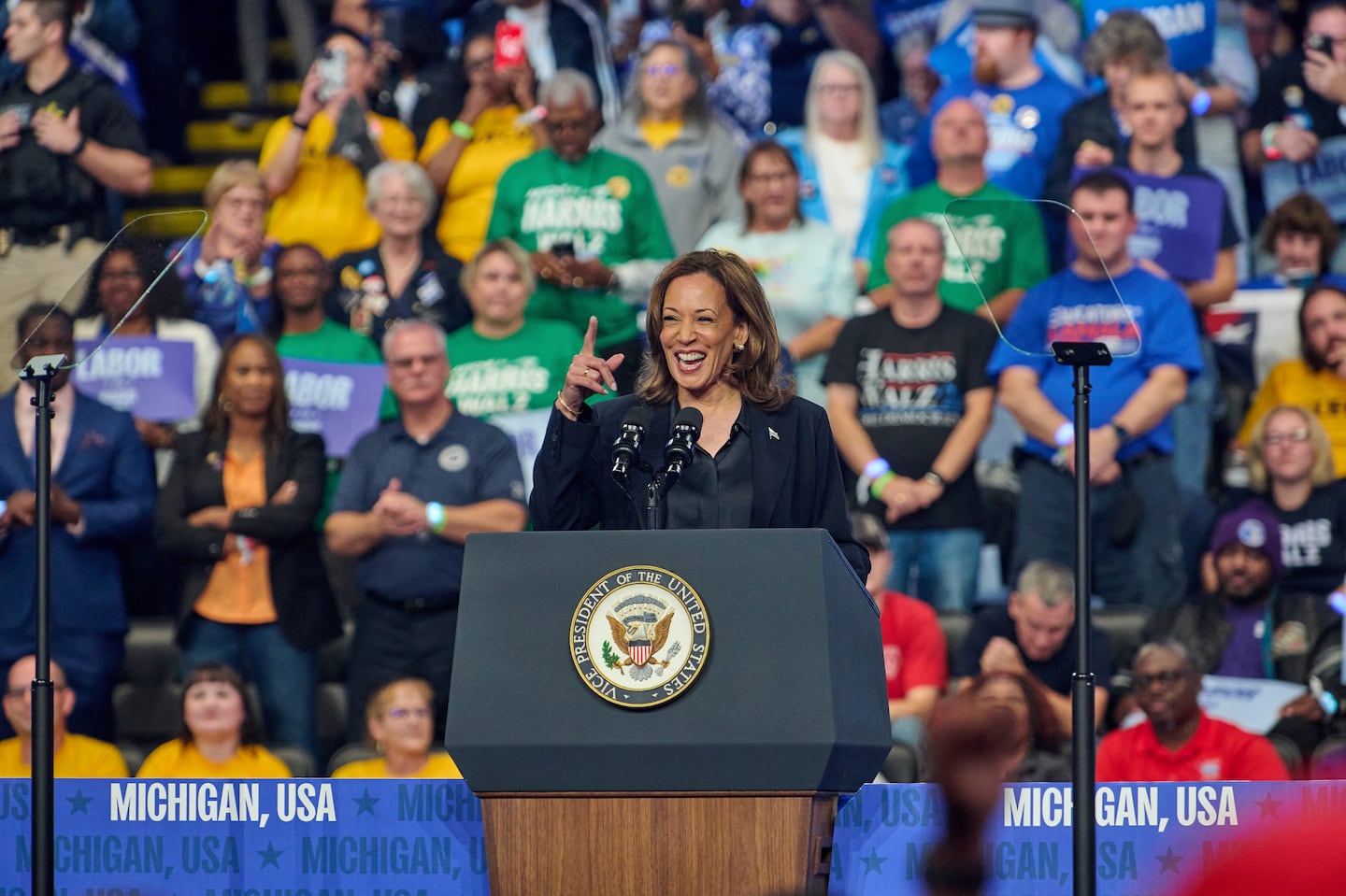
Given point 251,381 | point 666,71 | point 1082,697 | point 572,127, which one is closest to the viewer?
point 1082,697

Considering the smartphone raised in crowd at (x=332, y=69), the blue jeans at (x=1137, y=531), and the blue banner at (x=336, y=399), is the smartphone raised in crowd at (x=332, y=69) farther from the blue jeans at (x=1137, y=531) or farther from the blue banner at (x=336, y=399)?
the blue jeans at (x=1137, y=531)

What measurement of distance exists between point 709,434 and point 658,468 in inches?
6.4

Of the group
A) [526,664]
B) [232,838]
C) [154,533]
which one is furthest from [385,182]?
[526,664]

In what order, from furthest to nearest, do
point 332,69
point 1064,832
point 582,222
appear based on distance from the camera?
point 332,69
point 582,222
point 1064,832

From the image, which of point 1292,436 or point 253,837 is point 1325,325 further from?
point 253,837

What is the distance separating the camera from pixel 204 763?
5.53 metres

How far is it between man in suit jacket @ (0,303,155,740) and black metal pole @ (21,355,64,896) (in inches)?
96.0

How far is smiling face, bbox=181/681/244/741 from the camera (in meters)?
5.57

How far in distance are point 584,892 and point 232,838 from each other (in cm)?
100

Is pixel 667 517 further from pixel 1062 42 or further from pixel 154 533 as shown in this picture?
pixel 1062 42

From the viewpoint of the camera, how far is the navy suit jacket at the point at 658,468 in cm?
298

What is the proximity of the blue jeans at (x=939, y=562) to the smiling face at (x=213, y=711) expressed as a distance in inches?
83.4

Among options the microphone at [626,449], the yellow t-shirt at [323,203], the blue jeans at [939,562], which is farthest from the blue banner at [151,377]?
the microphone at [626,449]

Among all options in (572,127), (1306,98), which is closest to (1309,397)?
(1306,98)
